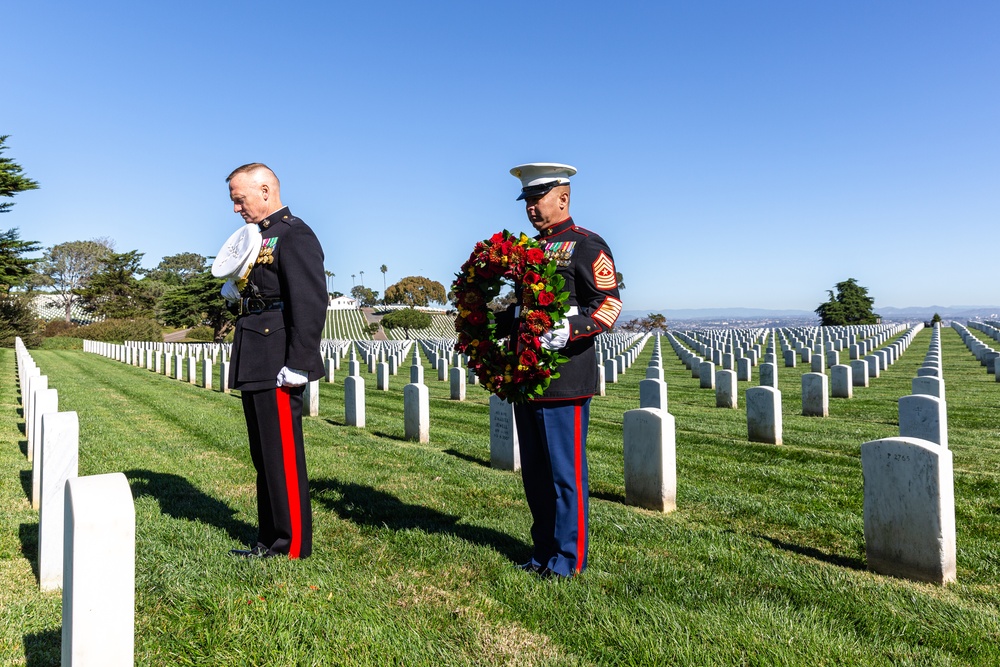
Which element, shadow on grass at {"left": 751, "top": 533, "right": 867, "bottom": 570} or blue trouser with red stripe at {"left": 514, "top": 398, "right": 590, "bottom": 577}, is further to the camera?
shadow on grass at {"left": 751, "top": 533, "right": 867, "bottom": 570}

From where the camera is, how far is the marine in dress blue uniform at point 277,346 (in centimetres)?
404

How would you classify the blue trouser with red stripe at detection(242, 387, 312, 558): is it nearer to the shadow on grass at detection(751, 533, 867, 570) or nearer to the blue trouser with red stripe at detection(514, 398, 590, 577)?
the blue trouser with red stripe at detection(514, 398, 590, 577)

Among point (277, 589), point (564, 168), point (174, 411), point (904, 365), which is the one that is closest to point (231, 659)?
point (277, 589)

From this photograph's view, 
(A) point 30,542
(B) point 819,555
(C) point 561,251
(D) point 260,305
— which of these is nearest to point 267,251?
(D) point 260,305

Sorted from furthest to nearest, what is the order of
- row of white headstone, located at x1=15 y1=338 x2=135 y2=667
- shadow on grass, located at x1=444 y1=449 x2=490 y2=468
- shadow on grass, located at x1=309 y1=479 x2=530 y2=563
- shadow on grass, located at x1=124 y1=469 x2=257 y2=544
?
shadow on grass, located at x1=444 y1=449 x2=490 y2=468
shadow on grass, located at x1=124 y1=469 x2=257 y2=544
shadow on grass, located at x1=309 y1=479 x2=530 y2=563
row of white headstone, located at x1=15 y1=338 x2=135 y2=667

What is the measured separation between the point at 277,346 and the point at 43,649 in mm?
1866

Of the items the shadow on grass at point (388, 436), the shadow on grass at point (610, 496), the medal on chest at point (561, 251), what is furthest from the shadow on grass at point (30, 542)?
the shadow on grass at point (388, 436)

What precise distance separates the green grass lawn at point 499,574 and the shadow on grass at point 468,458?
319 mm

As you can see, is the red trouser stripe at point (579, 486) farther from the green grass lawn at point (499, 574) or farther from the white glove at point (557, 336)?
the white glove at point (557, 336)

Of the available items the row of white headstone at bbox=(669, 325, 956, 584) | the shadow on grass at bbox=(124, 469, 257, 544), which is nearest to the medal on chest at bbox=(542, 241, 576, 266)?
the row of white headstone at bbox=(669, 325, 956, 584)

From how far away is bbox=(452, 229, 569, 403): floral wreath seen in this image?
3.70 metres

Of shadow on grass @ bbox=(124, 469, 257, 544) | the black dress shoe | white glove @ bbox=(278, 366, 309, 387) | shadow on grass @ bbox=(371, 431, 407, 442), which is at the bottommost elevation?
shadow on grass @ bbox=(371, 431, 407, 442)

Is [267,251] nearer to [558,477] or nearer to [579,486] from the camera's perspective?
[558,477]

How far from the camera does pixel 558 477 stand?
3920mm
